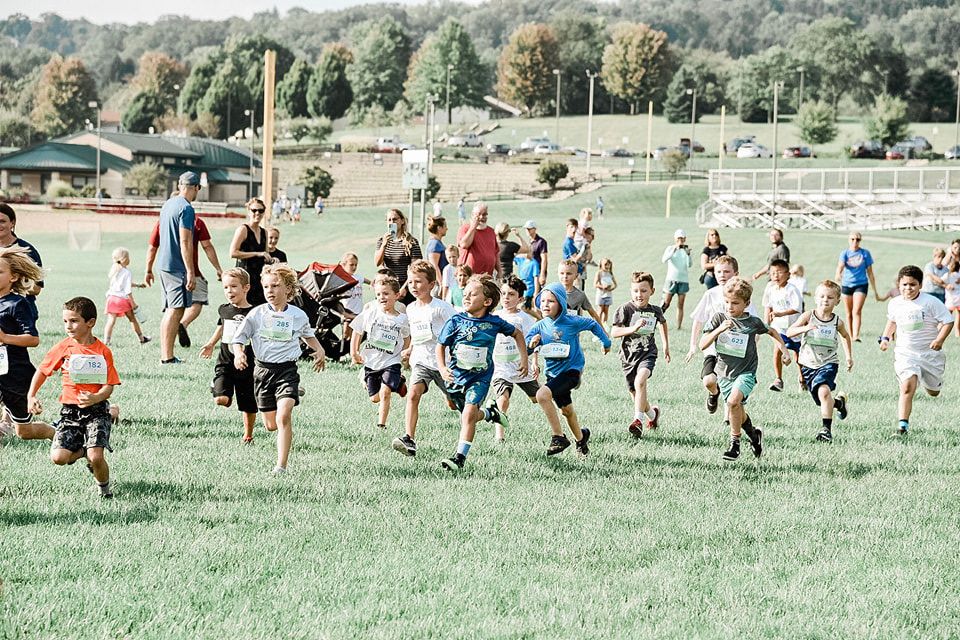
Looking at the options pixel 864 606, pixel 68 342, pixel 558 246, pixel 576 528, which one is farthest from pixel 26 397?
pixel 558 246

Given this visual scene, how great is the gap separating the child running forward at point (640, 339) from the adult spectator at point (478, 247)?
3892 millimetres

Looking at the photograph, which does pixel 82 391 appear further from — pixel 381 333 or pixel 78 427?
pixel 381 333

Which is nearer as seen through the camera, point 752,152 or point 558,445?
point 558,445

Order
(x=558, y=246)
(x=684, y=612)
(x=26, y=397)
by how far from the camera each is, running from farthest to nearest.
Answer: (x=558, y=246) < (x=26, y=397) < (x=684, y=612)

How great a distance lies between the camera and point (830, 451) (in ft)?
31.3

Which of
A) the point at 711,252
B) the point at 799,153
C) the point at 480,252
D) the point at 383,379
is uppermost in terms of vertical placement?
the point at 799,153

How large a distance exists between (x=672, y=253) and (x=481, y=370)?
461 inches

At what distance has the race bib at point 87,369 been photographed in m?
7.21

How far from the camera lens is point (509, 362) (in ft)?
30.1

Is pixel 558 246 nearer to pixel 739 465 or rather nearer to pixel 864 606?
pixel 739 465

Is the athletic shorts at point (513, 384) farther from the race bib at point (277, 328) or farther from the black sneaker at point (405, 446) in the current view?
the race bib at point (277, 328)

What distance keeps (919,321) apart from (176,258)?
8027mm

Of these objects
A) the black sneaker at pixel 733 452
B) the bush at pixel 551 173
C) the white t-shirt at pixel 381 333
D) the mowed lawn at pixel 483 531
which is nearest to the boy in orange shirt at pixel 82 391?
the mowed lawn at pixel 483 531

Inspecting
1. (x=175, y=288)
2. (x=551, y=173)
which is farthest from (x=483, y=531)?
(x=551, y=173)
